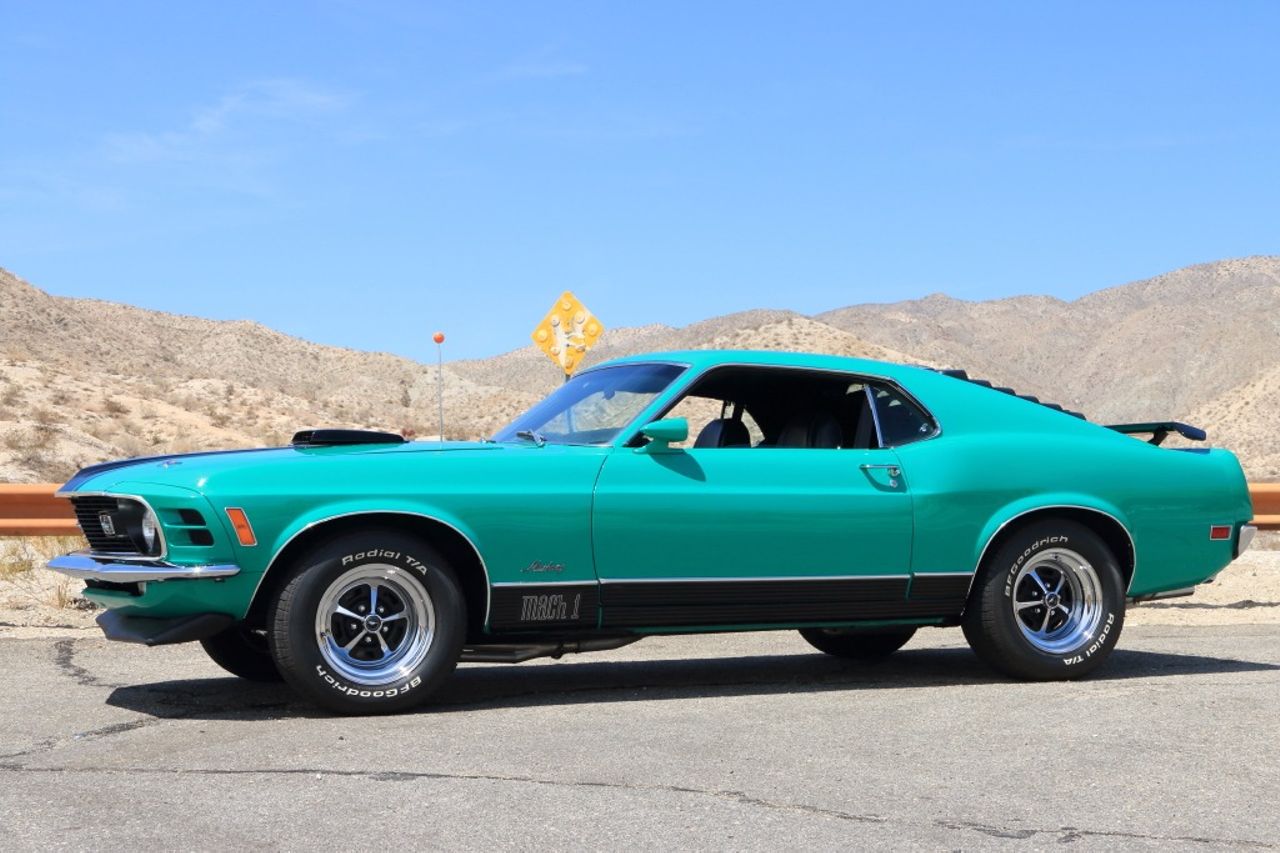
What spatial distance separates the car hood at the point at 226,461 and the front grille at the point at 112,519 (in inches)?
2.8

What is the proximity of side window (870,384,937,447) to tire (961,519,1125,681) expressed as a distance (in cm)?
68

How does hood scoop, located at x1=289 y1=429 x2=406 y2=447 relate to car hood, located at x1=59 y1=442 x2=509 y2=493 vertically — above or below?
above

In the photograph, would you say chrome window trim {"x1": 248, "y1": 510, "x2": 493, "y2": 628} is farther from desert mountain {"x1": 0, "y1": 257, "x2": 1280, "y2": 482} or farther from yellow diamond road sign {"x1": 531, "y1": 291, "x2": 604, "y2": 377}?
desert mountain {"x1": 0, "y1": 257, "x2": 1280, "y2": 482}

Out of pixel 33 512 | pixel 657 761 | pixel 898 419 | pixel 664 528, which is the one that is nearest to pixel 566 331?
pixel 33 512

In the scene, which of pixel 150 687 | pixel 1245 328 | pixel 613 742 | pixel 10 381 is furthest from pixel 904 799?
pixel 1245 328

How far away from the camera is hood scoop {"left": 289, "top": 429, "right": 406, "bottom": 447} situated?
23.2ft

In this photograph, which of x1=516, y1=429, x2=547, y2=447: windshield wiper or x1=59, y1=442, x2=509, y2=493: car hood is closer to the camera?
x1=59, y1=442, x2=509, y2=493: car hood

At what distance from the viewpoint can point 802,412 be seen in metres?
8.19

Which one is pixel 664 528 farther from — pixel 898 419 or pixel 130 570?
pixel 130 570

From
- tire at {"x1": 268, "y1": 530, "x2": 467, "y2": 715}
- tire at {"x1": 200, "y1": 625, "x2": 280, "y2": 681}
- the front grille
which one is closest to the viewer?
tire at {"x1": 268, "y1": 530, "x2": 467, "y2": 715}

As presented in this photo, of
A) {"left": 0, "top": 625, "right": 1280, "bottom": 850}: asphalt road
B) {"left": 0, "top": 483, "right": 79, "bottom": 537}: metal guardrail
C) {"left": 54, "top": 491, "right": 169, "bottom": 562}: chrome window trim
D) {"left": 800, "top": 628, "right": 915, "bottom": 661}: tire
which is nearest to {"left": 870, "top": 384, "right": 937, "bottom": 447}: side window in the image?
{"left": 0, "top": 625, "right": 1280, "bottom": 850}: asphalt road

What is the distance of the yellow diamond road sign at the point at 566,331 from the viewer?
18.3m

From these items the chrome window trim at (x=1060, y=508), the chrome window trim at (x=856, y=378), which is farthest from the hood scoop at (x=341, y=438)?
the chrome window trim at (x=1060, y=508)

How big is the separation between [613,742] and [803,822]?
1.35m
